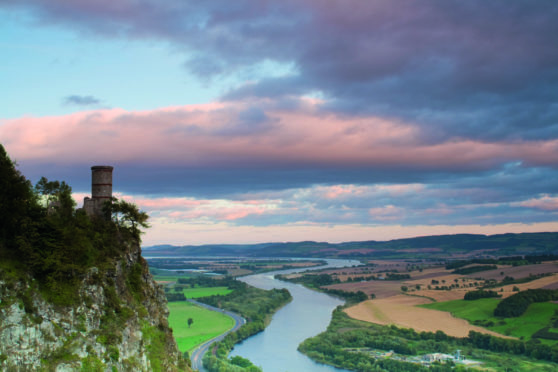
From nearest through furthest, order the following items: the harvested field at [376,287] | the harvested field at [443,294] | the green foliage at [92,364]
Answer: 1. the green foliage at [92,364]
2. the harvested field at [443,294]
3. the harvested field at [376,287]

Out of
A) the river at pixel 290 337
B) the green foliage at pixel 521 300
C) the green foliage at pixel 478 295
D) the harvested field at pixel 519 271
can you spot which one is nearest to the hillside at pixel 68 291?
the river at pixel 290 337

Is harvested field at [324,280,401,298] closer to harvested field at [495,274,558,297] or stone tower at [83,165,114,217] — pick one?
harvested field at [495,274,558,297]

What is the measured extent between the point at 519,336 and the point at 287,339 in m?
46.6

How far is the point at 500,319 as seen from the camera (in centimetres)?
11688

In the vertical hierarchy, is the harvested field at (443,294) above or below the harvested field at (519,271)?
below

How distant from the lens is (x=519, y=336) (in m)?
103

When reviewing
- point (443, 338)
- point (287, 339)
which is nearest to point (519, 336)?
point (443, 338)

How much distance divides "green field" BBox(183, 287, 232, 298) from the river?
28.0 metres

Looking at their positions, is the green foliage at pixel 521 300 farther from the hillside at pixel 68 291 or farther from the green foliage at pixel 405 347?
the hillside at pixel 68 291

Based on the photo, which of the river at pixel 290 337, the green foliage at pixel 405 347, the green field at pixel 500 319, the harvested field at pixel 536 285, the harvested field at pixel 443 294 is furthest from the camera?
the harvested field at pixel 443 294

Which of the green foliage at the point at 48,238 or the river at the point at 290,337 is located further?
the river at the point at 290,337

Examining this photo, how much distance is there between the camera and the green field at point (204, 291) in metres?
163

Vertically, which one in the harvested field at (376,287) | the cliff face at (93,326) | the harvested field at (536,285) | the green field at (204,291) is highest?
the cliff face at (93,326)

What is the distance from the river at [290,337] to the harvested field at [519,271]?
206 feet
